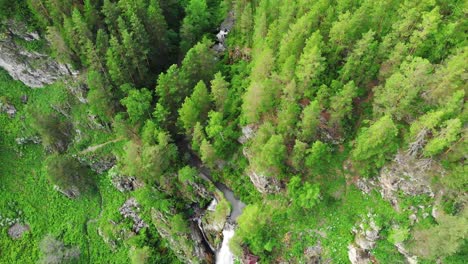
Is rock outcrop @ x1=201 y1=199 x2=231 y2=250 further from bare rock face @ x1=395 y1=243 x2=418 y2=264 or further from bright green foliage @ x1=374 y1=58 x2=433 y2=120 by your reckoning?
bright green foliage @ x1=374 y1=58 x2=433 y2=120

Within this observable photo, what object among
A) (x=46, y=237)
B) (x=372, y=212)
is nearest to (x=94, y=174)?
(x=46, y=237)

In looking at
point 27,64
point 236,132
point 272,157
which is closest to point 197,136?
point 236,132

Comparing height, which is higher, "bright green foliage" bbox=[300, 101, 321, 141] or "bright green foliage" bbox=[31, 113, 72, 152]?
"bright green foliage" bbox=[300, 101, 321, 141]

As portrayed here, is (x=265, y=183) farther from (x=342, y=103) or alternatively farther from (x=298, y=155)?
(x=342, y=103)

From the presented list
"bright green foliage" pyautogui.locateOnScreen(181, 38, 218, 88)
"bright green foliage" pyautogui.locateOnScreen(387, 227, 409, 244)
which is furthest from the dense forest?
"bright green foliage" pyautogui.locateOnScreen(181, 38, 218, 88)

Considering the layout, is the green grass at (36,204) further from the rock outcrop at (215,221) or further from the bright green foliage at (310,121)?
the bright green foliage at (310,121)

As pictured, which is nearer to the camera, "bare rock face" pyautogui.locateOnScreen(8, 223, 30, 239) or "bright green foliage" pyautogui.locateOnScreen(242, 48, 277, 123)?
"bright green foliage" pyautogui.locateOnScreen(242, 48, 277, 123)

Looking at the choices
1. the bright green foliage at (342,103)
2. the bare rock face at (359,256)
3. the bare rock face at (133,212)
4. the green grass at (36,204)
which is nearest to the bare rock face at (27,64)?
the green grass at (36,204)
